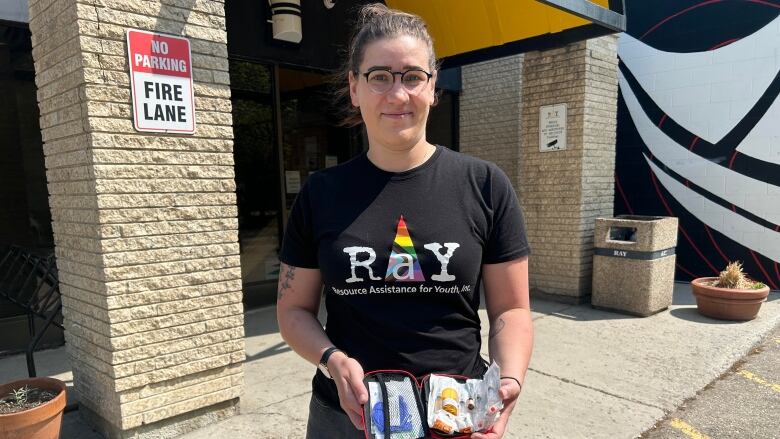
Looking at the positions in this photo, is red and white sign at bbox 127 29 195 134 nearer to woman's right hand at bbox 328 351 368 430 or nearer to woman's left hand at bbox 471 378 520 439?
woman's right hand at bbox 328 351 368 430

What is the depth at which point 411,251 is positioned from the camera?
4.47 feet

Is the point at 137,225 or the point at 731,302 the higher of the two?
the point at 137,225

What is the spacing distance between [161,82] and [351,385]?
2.40 m

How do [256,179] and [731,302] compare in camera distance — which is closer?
[731,302]

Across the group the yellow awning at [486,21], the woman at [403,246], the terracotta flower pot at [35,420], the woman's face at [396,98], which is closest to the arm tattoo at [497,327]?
the woman at [403,246]

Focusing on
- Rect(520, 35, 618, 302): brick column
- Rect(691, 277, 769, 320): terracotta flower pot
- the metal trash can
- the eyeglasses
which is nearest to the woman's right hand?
the eyeglasses

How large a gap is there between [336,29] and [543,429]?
4.97 m

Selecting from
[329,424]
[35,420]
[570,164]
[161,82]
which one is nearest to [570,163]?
[570,164]

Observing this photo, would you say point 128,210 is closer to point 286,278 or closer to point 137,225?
point 137,225

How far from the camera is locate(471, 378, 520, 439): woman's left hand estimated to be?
123 cm

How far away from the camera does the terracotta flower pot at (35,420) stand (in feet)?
8.53

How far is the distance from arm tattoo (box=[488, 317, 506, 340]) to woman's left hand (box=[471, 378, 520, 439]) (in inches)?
6.5

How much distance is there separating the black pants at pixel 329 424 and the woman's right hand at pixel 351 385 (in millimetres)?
184

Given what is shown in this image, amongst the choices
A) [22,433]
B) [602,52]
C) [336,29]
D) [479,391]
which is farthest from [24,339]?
[602,52]
